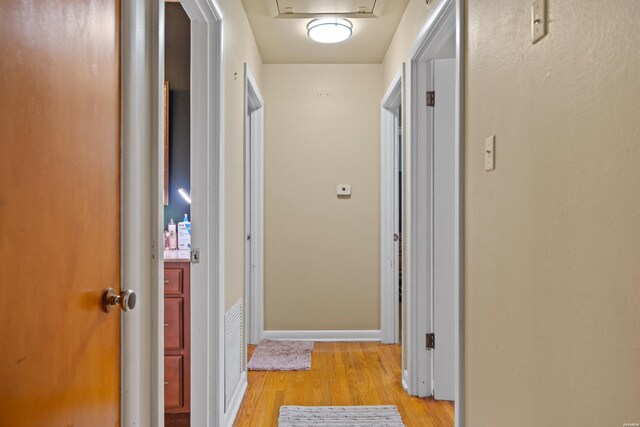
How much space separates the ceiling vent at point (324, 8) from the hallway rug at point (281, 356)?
2.36 m

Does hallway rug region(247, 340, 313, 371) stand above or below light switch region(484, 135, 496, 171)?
below

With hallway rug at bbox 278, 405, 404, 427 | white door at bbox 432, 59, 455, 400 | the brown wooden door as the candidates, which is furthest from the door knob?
white door at bbox 432, 59, 455, 400

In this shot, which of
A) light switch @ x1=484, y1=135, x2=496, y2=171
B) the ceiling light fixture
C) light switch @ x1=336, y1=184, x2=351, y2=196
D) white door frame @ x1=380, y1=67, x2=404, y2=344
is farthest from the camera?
light switch @ x1=336, y1=184, x2=351, y2=196

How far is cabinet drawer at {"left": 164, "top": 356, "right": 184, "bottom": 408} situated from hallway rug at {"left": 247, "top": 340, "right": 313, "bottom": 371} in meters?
0.98

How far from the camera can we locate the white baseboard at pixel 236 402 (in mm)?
2222

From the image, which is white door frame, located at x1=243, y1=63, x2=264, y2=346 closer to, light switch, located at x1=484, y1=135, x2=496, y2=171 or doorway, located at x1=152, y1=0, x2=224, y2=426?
doorway, located at x1=152, y1=0, x2=224, y2=426

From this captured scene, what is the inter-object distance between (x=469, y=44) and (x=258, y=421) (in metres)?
2.05

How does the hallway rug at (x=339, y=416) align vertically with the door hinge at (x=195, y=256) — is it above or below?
below

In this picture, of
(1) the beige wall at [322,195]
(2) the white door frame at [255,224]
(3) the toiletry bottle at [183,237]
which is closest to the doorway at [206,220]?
(3) the toiletry bottle at [183,237]

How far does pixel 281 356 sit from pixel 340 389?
2.37 feet

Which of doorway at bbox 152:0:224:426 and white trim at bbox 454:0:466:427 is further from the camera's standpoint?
doorway at bbox 152:0:224:426

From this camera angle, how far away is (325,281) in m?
3.84

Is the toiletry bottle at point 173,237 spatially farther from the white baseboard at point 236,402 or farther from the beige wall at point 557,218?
the beige wall at point 557,218

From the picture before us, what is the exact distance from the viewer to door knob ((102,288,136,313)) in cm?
101
